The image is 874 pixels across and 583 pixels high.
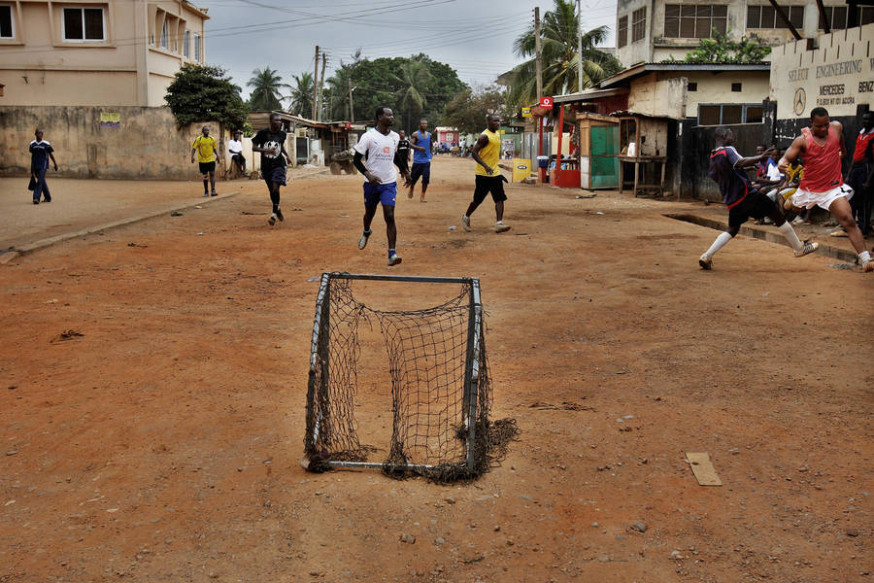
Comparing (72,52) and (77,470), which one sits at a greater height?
(72,52)

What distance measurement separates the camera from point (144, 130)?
31047 mm

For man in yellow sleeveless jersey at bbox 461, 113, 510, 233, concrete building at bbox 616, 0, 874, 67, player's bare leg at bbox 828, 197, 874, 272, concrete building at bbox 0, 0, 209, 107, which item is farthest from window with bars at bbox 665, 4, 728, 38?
player's bare leg at bbox 828, 197, 874, 272

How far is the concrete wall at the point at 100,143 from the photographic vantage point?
3097cm

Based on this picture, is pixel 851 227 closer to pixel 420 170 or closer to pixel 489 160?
pixel 489 160

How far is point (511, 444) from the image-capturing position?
4.59 metres

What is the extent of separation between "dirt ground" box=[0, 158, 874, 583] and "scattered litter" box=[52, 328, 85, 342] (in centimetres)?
2

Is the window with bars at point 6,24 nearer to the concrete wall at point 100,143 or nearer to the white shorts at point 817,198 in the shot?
the concrete wall at point 100,143

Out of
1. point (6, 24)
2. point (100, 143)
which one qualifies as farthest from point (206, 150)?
point (6, 24)

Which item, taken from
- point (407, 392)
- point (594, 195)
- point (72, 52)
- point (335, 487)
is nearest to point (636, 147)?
point (594, 195)

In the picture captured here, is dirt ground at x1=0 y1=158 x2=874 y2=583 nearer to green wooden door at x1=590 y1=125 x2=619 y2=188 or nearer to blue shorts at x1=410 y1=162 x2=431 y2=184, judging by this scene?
blue shorts at x1=410 y1=162 x2=431 y2=184

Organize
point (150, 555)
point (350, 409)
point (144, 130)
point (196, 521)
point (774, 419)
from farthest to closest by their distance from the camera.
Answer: point (144, 130) < point (350, 409) < point (774, 419) < point (196, 521) < point (150, 555)

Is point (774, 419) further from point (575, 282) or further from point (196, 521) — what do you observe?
point (575, 282)

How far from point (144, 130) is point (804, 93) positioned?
23.6 m

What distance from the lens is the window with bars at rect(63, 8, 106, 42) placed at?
1344 inches
